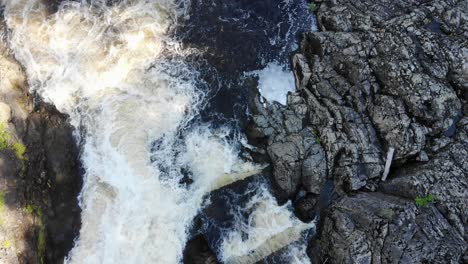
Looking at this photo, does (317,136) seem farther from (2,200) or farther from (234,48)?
(2,200)

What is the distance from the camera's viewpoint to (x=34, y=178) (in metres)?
14.7

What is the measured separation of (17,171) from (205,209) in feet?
21.4

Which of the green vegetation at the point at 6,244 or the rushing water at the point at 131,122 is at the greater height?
the rushing water at the point at 131,122

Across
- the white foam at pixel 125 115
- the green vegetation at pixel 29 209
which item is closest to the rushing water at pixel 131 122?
the white foam at pixel 125 115

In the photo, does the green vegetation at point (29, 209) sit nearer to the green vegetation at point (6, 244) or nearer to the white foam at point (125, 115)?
the green vegetation at point (6, 244)

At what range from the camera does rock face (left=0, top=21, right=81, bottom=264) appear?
1355 centimetres

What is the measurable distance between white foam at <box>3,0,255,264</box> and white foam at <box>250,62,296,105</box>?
265cm

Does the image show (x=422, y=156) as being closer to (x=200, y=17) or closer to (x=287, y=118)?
(x=287, y=118)

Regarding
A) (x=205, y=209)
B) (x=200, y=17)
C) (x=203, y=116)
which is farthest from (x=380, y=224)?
(x=200, y=17)

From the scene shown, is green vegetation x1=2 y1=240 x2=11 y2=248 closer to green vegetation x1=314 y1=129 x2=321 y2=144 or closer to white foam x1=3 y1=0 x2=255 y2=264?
white foam x1=3 y1=0 x2=255 y2=264

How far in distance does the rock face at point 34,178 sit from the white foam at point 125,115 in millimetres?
498

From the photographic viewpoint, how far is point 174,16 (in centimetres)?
1875

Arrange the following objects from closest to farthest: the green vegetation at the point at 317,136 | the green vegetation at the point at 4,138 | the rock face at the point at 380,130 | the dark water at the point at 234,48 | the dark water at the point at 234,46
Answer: the rock face at the point at 380,130, the green vegetation at the point at 4,138, the dark water at the point at 234,48, the green vegetation at the point at 317,136, the dark water at the point at 234,46

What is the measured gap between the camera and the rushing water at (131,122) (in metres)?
14.3
